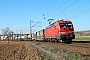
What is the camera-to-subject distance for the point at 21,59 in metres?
14.9

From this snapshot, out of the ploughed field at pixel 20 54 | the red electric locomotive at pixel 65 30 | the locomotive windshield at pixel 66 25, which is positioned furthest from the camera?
the locomotive windshield at pixel 66 25

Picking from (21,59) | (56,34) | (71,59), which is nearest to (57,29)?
(56,34)

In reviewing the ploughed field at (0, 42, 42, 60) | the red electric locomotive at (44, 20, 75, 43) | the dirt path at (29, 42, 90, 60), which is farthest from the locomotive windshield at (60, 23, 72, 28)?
the dirt path at (29, 42, 90, 60)

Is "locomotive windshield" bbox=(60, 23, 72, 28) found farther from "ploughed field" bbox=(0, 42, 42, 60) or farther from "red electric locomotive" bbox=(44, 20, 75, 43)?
"ploughed field" bbox=(0, 42, 42, 60)

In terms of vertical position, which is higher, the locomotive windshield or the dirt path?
the locomotive windshield

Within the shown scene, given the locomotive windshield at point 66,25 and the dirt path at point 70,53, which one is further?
the locomotive windshield at point 66,25

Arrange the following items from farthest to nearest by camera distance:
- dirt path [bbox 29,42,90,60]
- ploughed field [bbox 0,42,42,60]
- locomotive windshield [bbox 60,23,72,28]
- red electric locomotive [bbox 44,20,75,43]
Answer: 1. locomotive windshield [bbox 60,23,72,28]
2. red electric locomotive [bbox 44,20,75,43]
3. ploughed field [bbox 0,42,42,60]
4. dirt path [bbox 29,42,90,60]

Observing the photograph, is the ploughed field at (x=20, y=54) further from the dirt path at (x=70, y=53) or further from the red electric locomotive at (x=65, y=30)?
the red electric locomotive at (x=65, y=30)

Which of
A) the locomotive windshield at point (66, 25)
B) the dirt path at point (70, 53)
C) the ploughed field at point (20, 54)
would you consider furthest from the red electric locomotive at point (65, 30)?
the dirt path at point (70, 53)

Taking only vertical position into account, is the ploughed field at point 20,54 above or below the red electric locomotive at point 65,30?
below

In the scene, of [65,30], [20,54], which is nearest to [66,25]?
[65,30]

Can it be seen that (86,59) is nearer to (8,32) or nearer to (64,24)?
(64,24)

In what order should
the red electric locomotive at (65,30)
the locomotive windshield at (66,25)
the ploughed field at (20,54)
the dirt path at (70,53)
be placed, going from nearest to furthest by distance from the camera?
the dirt path at (70,53)
the ploughed field at (20,54)
the red electric locomotive at (65,30)
the locomotive windshield at (66,25)

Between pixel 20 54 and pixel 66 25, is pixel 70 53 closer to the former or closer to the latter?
pixel 20 54
